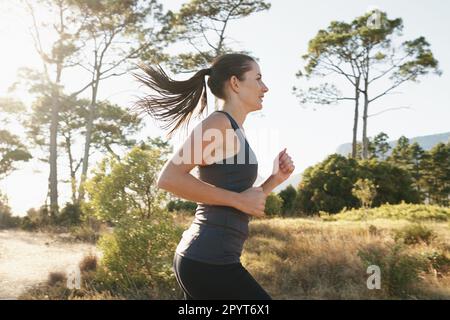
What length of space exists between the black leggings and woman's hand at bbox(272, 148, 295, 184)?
1.71 feet

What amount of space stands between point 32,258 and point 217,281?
894cm

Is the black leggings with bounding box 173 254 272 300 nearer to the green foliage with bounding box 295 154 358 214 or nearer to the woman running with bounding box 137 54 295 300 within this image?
the woman running with bounding box 137 54 295 300

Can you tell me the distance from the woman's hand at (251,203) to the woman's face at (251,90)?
0.49m

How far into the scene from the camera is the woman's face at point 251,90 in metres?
2.11

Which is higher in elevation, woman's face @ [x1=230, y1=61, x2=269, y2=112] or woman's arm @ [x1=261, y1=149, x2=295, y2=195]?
woman's face @ [x1=230, y1=61, x2=269, y2=112]

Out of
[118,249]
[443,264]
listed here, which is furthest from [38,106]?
[443,264]

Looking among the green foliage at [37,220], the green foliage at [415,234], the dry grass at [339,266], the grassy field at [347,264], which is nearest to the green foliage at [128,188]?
the grassy field at [347,264]

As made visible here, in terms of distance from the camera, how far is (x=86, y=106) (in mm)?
26641

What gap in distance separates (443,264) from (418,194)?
41.2 feet

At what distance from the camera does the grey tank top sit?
181 centimetres

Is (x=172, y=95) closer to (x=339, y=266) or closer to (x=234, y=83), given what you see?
(x=234, y=83)

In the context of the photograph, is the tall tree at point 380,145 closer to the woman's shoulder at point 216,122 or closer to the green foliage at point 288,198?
the green foliage at point 288,198

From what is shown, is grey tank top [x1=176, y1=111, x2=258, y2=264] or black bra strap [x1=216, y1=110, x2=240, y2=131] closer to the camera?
grey tank top [x1=176, y1=111, x2=258, y2=264]

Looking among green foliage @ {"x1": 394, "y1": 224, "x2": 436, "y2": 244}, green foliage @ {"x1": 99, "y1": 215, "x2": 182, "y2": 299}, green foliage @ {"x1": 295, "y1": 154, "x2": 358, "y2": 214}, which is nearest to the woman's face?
green foliage @ {"x1": 99, "y1": 215, "x2": 182, "y2": 299}
